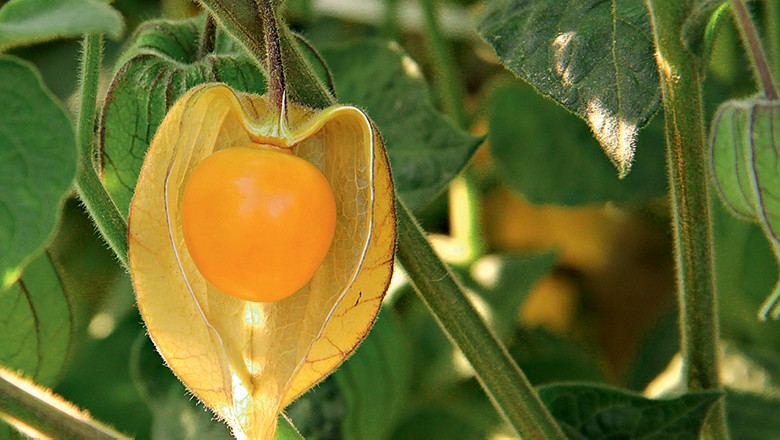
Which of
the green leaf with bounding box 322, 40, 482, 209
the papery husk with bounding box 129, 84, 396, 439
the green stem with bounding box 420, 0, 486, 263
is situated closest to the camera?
→ the papery husk with bounding box 129, 84, 396, 439

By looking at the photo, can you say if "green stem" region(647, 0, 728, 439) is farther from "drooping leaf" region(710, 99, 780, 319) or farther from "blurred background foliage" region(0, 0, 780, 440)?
"blurred background foliage" region(0, 0, 780, 440)

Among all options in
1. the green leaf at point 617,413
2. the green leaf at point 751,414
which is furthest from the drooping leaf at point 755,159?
the green leaf at point 751,414

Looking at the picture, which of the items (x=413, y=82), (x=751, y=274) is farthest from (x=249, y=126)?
(x=751, y=274)

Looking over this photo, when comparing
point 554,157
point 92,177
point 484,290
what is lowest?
point 484,290

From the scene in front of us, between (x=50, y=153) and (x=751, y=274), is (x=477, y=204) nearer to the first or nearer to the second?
(x=751, y=274)

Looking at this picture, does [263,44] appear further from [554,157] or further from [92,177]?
[554,157]

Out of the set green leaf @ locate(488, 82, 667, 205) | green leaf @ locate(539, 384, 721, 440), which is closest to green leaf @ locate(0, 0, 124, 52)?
green leaf @ locate(539, 384, 721, 440)

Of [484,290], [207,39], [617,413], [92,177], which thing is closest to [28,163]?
Answer: [92,177]
